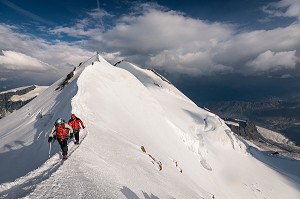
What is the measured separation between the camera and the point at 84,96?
1500 inches

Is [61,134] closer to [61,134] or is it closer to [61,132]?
[61,134]

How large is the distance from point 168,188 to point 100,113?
1603 centimetres

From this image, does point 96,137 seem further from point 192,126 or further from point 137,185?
point 192,126

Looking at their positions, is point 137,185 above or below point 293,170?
above

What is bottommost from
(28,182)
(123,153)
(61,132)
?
(28,182)

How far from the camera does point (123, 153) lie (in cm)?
2331

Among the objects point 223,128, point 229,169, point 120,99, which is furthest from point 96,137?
point 223,128

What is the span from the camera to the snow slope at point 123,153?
14.6 m

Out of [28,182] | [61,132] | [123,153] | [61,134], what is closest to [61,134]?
[61,134]

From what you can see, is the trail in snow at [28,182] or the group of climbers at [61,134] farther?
the group of climbers at [61,134]

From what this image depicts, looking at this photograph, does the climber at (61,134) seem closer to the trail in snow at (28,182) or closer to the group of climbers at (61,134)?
the group of climbers at (61,134)

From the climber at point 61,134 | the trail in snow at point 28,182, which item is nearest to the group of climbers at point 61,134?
the climber at point 61,134

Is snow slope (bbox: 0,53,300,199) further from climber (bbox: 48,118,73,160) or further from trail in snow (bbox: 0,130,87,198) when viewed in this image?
climber (bbox: 48,118,73,160)

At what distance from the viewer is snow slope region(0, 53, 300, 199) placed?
14.6 meters
